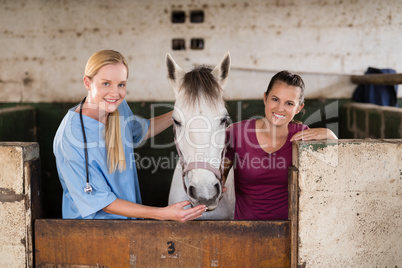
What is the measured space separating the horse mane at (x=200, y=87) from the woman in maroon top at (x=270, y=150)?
24 centimetres

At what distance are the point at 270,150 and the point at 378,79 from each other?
2.10 metres

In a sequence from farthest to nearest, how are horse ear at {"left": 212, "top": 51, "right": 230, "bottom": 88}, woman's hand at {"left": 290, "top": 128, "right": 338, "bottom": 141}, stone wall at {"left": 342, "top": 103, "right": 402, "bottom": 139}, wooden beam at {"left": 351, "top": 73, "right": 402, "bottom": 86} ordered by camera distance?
wooden beam at {"left": 351, "top": 73, "right": 402, "bottom": 86}
stone wall at {"left": 342, "top": 103, "right": 402, "bottom": 139}
horse ear at {"left": 212, "top": 51, "right": 230, "bottom": 88}
woman's hand at {"left": 290, "top": 128, "right": 338, "bottom": 141}

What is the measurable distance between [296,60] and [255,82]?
0.50 meters

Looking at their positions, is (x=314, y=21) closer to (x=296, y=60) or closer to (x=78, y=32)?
(x=296, y=60)

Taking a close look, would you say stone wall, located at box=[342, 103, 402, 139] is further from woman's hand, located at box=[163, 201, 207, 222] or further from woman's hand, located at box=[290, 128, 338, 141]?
woman's hand, located at box=[163, 201, 207, 222]

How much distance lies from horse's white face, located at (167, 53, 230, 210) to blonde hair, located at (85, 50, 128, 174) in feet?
0.83

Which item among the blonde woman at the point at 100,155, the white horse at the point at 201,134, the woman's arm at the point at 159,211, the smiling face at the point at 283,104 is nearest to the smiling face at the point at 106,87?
A: the blonde woman at the point at 100,155

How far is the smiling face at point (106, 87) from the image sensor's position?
52.9 inches

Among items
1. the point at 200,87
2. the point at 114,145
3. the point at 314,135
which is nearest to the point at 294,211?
the point at 314,135

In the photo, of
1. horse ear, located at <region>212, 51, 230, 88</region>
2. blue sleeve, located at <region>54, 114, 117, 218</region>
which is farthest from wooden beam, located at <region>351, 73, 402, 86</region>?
blue sleeve, located at <region>54, 114, 117, 218</region>

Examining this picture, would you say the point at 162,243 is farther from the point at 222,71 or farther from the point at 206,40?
the point at 206,40

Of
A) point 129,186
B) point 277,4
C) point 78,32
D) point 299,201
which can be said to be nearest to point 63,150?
point 129,186

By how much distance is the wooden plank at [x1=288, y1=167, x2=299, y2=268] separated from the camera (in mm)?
1188

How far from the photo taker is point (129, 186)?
4.79ft
